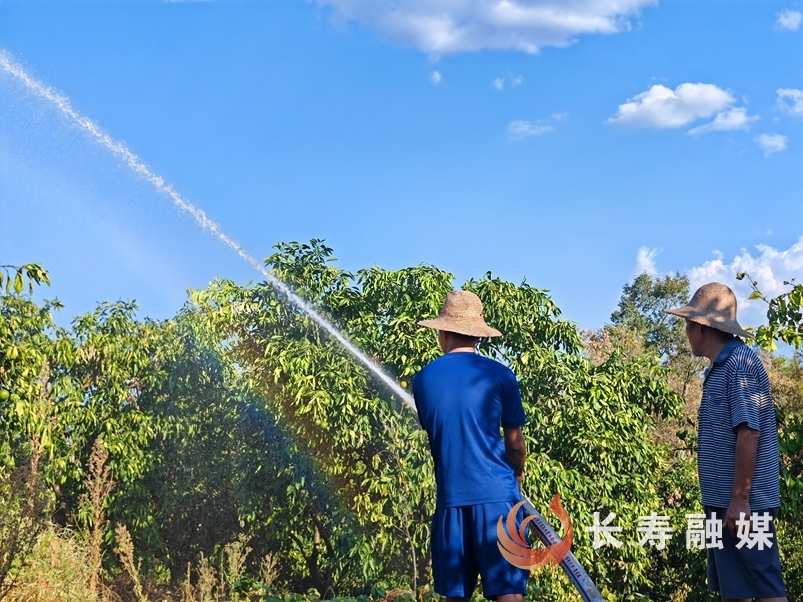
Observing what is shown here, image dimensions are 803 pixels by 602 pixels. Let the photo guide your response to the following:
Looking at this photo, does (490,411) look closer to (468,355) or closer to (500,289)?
(468,355)

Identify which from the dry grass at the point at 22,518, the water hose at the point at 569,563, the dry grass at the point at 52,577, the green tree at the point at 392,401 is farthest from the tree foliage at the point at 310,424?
the water hose at the point at 569,563

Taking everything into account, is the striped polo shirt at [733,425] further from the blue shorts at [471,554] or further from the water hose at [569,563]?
the blue shorts at [471,554]

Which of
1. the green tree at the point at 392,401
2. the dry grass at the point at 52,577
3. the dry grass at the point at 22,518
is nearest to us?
the dry grass at the point at 22,518

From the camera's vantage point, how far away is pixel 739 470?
309cm

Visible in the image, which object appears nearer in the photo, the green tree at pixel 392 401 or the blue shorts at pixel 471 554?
the blue shorts at pixel 471 554

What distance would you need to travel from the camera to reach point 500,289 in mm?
9492

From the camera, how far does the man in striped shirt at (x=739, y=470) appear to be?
3107mm

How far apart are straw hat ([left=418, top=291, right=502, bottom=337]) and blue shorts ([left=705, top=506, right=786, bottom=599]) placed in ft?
3.36

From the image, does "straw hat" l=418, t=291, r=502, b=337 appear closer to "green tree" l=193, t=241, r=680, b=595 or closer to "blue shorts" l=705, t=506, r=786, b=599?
"blue shorts" l=705, t=506, r=786, b=599

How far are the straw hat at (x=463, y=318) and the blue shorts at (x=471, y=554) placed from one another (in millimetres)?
609

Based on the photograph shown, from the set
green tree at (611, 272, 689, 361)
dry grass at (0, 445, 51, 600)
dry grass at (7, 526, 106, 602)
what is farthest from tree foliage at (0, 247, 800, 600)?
green tree at (611, 272, 689, 361)

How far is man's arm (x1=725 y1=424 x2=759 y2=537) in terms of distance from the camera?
3.07 metres

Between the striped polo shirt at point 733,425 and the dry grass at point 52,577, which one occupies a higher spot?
the striped polo shirt at point 733,425

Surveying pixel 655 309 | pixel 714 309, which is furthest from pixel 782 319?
pixel 655 309
